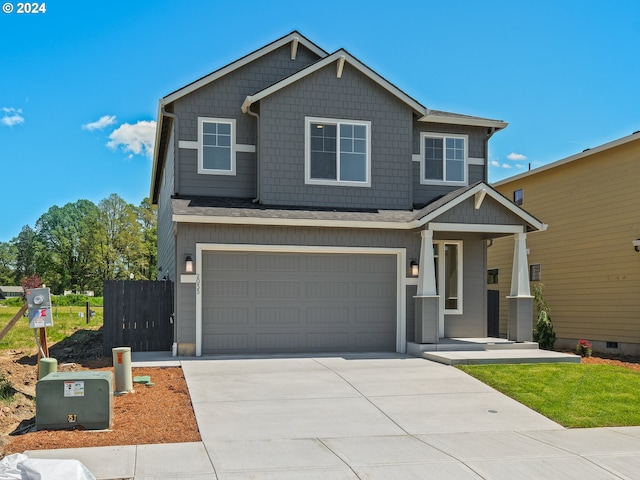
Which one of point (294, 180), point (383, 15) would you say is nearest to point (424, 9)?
point (383, 15)

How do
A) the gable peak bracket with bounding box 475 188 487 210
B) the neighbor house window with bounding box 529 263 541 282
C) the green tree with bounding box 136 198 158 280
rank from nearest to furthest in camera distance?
the gable peak bracket with bounding box 475 188 487 210 → the neighbor house window with bounding box 529 263 541 282 → the green tree with bounding box 136 198 158 280

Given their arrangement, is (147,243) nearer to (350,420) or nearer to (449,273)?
(449,273)

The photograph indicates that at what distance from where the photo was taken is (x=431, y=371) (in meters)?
12.3

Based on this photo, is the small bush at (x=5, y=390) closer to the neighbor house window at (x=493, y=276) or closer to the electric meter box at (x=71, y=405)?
the electric meter box at (x=71, y=405)

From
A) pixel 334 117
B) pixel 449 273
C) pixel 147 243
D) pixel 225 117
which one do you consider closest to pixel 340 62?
pixel 334 117

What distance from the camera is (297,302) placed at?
570 inches

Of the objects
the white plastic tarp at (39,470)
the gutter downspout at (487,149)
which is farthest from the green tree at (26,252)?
the white plastic tarp at (39,470)

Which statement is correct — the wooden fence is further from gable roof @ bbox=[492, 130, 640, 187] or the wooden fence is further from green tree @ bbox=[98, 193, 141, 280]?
green tree @ bbox=[98, 193, 141, 280]

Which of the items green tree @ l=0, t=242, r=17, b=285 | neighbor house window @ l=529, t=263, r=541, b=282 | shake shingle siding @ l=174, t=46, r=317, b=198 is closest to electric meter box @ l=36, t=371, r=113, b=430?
shake shingle siding @ l=174, t=46, r=317, b=198

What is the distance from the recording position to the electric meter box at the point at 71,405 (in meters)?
7.88

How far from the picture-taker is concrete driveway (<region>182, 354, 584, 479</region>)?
6.81 m

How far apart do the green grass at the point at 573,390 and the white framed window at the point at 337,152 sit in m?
5.70

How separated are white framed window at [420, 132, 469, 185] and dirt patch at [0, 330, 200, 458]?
8.64 metres

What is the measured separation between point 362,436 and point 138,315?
8.44 m
